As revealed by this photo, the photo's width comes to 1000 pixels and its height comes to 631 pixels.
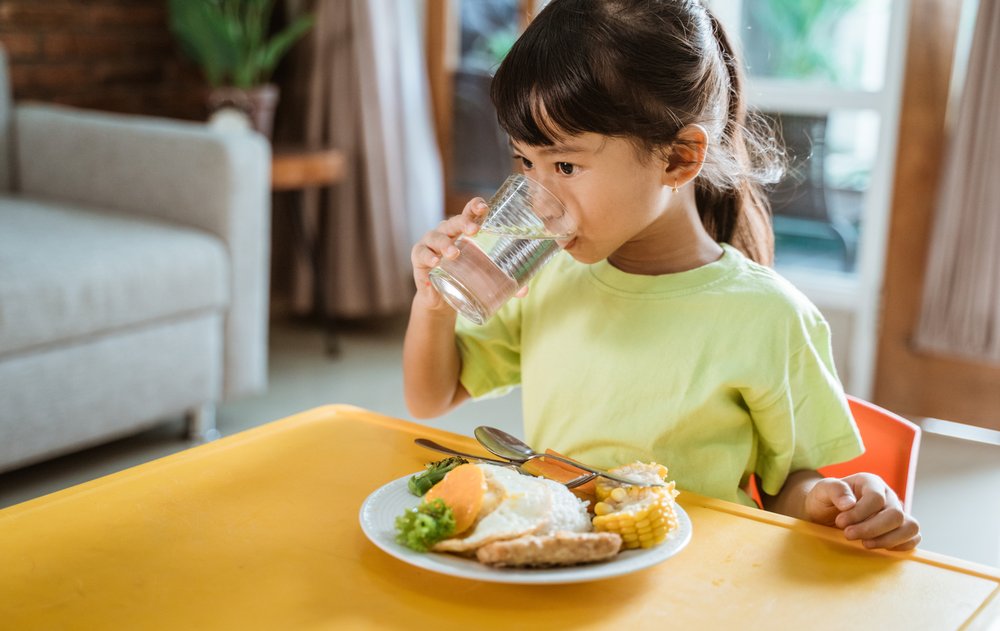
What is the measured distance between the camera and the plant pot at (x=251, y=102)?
316cm

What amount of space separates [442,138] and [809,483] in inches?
116

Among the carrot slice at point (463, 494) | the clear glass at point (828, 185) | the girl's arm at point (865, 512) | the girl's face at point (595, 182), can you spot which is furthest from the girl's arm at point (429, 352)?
the clear glass at point (828, 185)

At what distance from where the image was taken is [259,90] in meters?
3.27

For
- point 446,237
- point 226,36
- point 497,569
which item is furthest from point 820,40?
point 497,569

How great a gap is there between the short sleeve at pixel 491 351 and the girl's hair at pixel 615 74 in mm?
265

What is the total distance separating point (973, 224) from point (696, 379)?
1877 millimetres

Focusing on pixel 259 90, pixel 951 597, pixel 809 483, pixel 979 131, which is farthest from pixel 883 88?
pixel 951 597

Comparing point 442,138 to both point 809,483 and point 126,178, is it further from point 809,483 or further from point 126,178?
point 809,483

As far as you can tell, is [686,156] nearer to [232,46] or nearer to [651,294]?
[651,294]

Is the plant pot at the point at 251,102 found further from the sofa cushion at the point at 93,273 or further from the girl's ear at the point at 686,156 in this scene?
the girl's ear at the point at 686,156

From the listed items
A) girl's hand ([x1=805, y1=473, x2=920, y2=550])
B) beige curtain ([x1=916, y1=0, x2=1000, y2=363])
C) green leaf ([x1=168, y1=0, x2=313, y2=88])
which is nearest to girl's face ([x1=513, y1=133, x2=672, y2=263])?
girl's hand ([x1=805, y1=473, x2=920, y2=550])

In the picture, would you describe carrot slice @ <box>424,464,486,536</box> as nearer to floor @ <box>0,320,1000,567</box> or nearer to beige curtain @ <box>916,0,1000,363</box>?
floor @ <box>0,320,1000,567</box>

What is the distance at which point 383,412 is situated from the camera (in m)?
2.84

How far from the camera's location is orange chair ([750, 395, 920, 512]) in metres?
1.12
